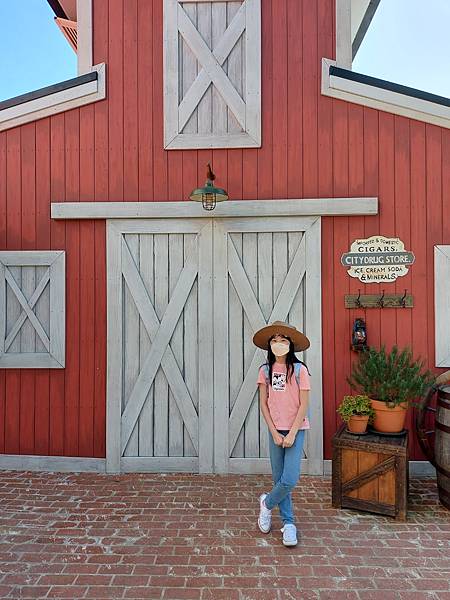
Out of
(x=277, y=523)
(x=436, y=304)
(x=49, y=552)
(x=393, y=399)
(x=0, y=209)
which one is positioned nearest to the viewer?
(x=49, y=552)

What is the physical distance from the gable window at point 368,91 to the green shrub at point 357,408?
9.60 feet

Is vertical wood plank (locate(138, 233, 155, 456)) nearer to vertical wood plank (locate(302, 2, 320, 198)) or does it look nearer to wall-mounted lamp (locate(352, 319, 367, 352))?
vertical wood plank (locate(302, 2, 320, 198))

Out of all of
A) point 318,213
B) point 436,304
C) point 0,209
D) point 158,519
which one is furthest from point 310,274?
point 0,209

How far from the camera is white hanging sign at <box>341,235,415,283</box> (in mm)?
4570

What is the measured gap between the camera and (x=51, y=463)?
4.75 m

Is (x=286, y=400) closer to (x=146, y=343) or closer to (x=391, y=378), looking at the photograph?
(x=391, y=378)

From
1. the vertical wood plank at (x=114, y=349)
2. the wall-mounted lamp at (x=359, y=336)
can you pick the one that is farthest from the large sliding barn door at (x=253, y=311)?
the vertical wood plank at (x=114, y=349)

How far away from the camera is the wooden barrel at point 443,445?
12.3 feet

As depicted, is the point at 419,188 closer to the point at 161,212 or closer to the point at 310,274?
the point at 310,274

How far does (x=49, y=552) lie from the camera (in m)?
3.16

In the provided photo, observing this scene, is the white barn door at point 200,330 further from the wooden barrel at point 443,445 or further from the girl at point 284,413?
the girl at point 284,413

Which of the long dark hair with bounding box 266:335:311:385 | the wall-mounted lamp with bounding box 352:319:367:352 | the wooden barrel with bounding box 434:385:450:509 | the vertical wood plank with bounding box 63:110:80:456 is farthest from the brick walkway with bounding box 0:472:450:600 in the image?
the wall-mounted lamp with bounding box 352:319:367:352

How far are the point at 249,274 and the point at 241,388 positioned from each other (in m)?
1.20

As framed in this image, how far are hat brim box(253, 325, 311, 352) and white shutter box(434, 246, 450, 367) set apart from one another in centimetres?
187
